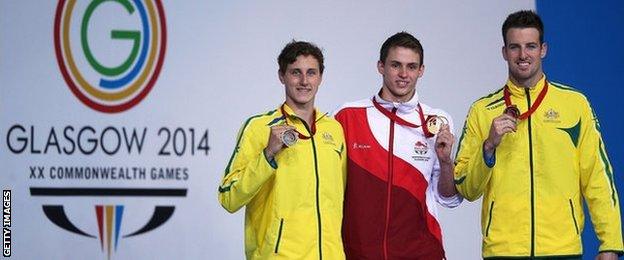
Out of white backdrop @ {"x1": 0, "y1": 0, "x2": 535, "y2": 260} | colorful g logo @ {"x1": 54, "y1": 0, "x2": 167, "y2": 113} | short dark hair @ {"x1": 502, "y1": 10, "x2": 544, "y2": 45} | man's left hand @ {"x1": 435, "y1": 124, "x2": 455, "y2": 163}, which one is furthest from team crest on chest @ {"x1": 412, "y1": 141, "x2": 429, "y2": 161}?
colorful g logo @ {"x1": 54, "y1": 0, "x2": 167, "y2": 113}

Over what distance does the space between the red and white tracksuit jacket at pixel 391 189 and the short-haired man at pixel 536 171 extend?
15 cm

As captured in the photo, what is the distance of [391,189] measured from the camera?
14.3 feet

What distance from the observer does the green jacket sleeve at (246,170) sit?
164 inches

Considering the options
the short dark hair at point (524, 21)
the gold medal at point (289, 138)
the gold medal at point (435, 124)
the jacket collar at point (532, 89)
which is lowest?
the gold medal at point (289, 138)

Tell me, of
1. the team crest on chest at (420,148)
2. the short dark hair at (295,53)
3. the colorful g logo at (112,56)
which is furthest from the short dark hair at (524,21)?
the colorful g logo at (112,56)

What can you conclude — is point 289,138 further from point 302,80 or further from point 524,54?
point 524,54

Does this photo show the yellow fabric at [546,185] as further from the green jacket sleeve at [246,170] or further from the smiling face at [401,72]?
the green jacket sleeve at [246,170]

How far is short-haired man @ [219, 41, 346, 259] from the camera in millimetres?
4207

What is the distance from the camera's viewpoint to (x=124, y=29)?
236 inches

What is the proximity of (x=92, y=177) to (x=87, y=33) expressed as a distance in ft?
2.33

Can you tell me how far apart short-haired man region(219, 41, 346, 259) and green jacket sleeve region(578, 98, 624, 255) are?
86 cm

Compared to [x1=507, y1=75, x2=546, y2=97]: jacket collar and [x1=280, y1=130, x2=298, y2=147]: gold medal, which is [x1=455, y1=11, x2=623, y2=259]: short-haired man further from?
[x1=280, y1=130, x2=298, y2=147]: gold medal

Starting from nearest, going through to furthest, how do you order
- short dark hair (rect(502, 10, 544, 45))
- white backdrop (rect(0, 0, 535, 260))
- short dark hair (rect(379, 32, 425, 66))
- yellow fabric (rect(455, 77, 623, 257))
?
yellow fabric (rect(455, 77, 623, 257)) → short dark hair (rect(502, 10, 544, 45)) → short dark hair (rect(379, 32, 425, 66)) → white backdrop (rect(0, 0, 535, 260))

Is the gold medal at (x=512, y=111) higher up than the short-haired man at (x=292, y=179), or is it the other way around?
the gold medal at (x=512, y=111)
